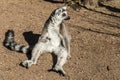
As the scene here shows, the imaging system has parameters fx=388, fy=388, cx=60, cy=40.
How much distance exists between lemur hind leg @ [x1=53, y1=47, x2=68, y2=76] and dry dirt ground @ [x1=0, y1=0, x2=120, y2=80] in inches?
4.5

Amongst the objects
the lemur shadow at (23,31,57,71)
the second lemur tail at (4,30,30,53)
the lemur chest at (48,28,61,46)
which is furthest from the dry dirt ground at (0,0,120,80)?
the lemur chest at (48,28,61,46)

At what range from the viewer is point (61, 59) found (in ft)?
26.5

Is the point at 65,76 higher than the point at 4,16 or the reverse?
the reverse

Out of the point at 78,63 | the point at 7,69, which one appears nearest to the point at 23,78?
the point at 7,69

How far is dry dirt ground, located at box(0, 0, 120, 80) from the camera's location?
777 cm

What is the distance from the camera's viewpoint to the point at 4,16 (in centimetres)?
1013

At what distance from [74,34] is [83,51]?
3.25ft

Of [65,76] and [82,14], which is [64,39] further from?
[82,14]

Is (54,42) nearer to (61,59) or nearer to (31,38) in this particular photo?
(61,59)

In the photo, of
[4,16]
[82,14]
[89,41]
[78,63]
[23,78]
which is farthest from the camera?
[82,14]

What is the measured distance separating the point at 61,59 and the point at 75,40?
1.33 m

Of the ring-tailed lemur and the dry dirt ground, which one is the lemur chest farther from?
the dry dirt ground

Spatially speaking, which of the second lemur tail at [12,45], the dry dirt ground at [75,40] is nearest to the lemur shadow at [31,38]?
the dry dirt ground at [75,40]

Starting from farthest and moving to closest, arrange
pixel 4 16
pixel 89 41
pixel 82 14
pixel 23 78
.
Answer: pixel 82 14 → pixel 4 16 → pixel 89 41 → pixel 23 78
